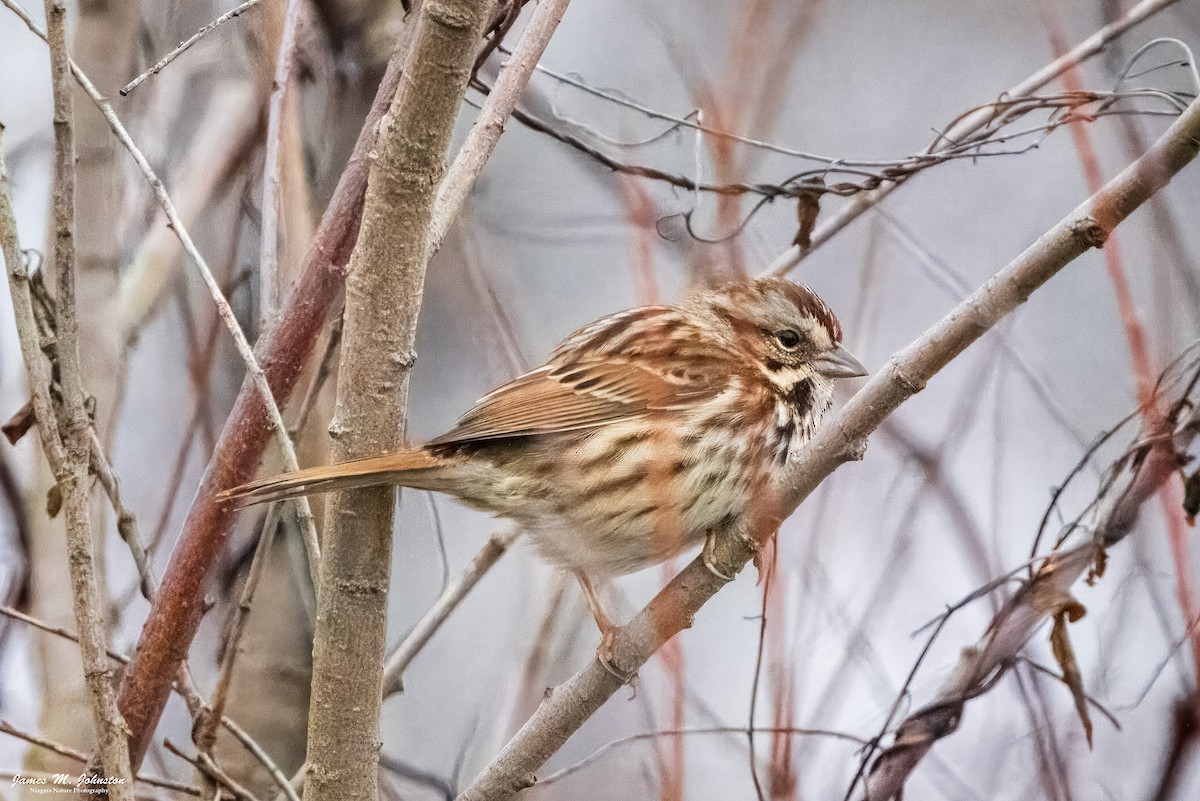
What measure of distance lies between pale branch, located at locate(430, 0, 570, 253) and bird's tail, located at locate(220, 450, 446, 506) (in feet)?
1.45

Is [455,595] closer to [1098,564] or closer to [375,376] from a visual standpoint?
[375,376]

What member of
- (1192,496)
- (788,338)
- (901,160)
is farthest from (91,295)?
(1192,496)

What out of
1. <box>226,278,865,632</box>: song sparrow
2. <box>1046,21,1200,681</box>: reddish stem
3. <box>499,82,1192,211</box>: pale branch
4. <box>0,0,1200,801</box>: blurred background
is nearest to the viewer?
<box>1046,21,1200,681</box>: reddish stem

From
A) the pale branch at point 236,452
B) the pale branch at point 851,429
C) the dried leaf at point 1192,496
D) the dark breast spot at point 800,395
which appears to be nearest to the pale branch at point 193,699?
the pale branch at point 236,452

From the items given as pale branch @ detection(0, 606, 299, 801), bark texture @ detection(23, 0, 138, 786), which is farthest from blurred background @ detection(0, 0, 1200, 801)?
pale branch @ detection(0, 606, 299, 801)

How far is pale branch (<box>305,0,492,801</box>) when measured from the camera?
62.4 inches

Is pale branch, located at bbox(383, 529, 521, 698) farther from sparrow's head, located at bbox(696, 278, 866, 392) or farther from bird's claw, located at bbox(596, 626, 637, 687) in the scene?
sparrow's head, located at bbox(696, 278, 866, 392)

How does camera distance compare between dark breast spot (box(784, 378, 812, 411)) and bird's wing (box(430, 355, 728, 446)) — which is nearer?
bird's wing (box(430, 355, 728, 446))

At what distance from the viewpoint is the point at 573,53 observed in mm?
3191

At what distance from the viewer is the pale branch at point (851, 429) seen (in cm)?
152

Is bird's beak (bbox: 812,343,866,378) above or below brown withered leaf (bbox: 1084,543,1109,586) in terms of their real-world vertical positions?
above

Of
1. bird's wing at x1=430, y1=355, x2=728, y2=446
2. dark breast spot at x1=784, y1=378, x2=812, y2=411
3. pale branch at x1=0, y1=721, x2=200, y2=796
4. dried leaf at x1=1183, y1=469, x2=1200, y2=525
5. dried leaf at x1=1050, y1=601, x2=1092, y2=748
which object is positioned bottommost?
dried leaf at x1=1050, y1=601, x2=1092, y2=748

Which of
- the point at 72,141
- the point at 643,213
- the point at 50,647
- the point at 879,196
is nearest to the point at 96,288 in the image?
the point at 50,647

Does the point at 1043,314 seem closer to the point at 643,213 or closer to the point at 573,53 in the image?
the point at 573,53
